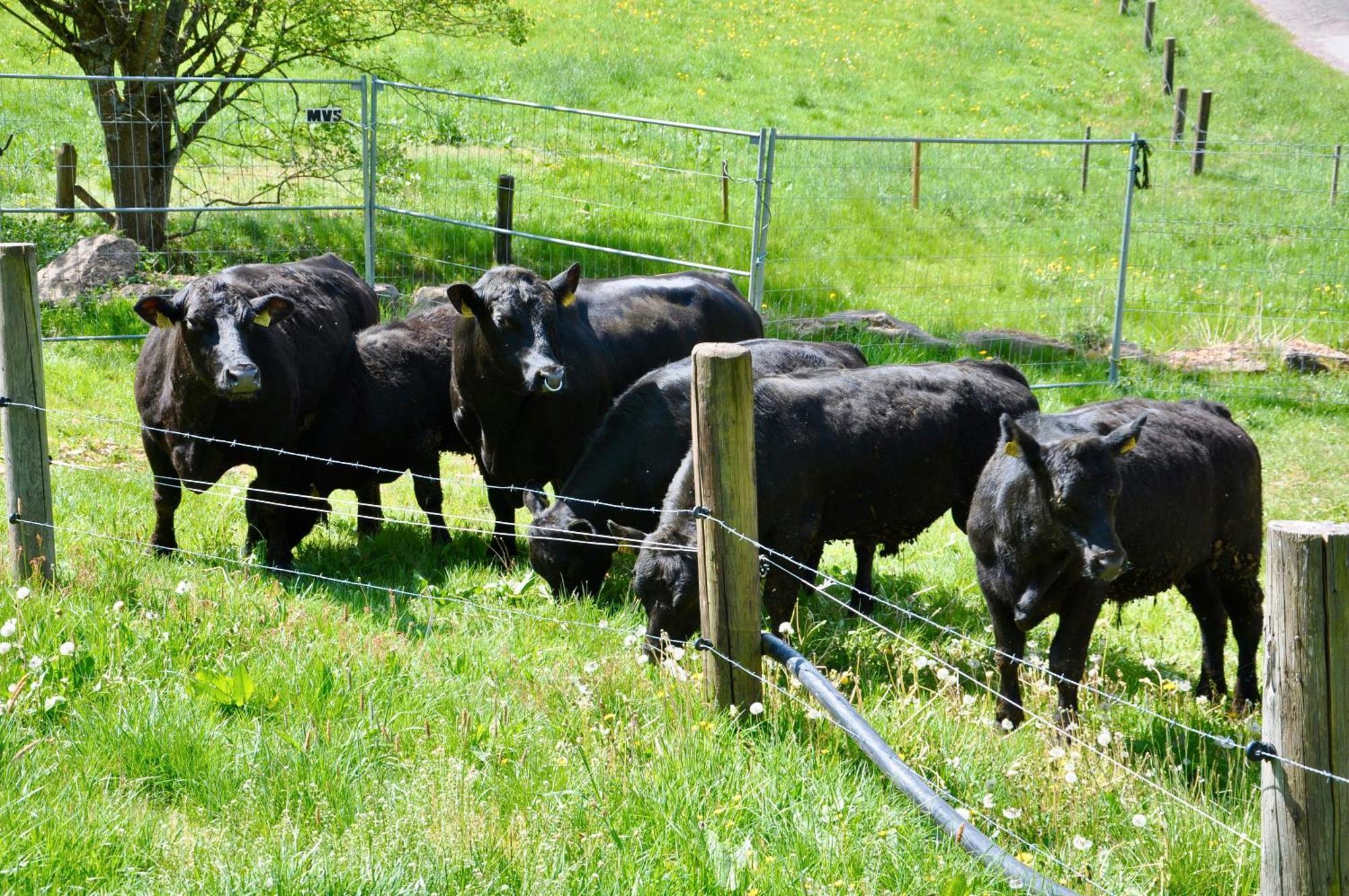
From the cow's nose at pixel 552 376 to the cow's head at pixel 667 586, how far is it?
79.6 inches

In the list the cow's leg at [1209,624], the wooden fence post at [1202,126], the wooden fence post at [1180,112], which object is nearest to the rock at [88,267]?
the cow's leg at [1209,624]

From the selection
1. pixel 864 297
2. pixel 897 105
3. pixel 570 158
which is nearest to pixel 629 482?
pixel 864 297

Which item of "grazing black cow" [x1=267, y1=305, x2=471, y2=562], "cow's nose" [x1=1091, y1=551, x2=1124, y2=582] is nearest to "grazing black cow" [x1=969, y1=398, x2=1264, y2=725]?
"cow's nose" [x1=1091, y1=551, x2=1124, y2=582]

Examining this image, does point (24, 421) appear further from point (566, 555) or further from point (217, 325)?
point (566, 555)

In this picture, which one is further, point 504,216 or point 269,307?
point 504,216

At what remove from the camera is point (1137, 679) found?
23.2ft

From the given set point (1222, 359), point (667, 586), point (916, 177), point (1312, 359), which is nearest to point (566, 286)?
point (667, 586)

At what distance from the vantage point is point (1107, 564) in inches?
223

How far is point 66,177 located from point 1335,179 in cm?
1697

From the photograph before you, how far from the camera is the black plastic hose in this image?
12.6 feet

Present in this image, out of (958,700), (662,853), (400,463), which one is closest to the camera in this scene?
(662,853)

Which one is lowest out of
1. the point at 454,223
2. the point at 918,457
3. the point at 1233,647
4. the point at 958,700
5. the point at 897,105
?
the point at 1233,647

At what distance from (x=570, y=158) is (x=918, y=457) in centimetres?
1258

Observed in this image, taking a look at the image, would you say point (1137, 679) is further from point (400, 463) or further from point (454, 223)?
point (454, 223)
